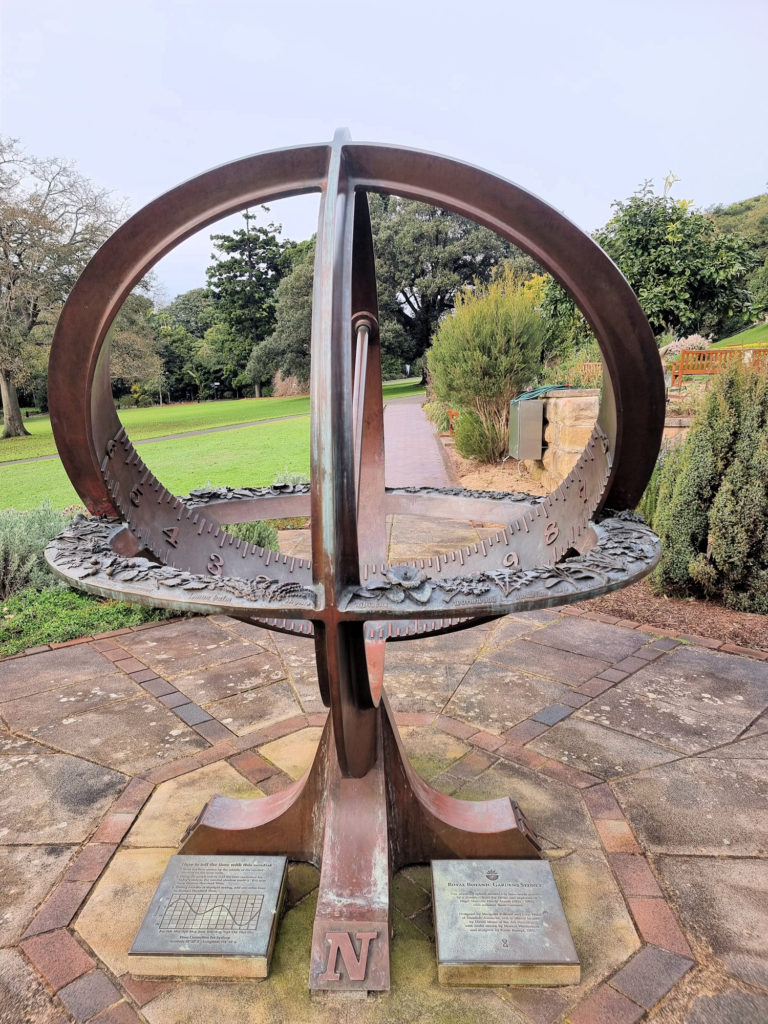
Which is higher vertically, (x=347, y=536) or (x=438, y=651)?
(x=347, y=536)

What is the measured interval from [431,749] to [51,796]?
76.9 inches

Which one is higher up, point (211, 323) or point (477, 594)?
point (211, 323)

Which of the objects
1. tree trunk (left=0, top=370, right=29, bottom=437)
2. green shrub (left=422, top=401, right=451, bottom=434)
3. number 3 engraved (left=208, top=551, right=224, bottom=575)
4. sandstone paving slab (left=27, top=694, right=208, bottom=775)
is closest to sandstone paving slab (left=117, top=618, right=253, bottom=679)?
sandstone paving slab (left=27, top=694, right=208, bottom=775)

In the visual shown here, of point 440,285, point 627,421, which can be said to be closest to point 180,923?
point 627,421

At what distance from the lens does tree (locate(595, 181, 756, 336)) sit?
38.3 feet

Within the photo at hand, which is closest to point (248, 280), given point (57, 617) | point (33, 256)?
point (33, 256)

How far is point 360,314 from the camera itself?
332 cm

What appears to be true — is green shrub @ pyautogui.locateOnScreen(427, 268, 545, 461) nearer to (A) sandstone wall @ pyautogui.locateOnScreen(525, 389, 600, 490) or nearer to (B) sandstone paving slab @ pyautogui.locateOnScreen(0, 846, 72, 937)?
(A) sandstone wall @ pyautogui.locateOnScreen(525, 389, 600, 490)

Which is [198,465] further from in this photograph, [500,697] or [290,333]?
[290,333]

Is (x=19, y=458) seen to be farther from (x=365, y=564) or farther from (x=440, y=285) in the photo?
(x=440, y=285)

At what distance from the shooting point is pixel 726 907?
2490 millimetres

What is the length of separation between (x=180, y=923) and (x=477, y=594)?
1.64 meters

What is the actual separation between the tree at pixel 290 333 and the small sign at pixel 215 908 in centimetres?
3023

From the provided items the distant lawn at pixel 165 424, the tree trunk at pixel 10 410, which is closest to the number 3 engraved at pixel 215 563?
the distant lawn at pixel 165 424
